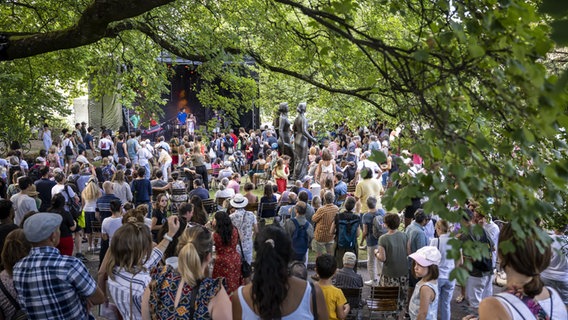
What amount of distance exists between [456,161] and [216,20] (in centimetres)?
832

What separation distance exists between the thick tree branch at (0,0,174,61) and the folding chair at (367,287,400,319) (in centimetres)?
448

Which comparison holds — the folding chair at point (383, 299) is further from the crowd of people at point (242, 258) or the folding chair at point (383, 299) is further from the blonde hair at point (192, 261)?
the blonde hair at point (192, 261)

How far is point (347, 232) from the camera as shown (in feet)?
32.7

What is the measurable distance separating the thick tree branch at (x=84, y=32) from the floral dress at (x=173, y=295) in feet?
8.19

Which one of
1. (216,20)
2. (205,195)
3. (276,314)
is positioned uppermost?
(216,20)

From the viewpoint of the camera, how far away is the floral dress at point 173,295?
4.34 metres

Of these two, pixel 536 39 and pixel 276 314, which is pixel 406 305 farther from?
pixel 536 39

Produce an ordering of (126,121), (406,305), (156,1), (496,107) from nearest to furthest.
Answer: (496,107) → (156,1) → (406,305) → (126,121)

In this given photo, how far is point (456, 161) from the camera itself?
3.36m

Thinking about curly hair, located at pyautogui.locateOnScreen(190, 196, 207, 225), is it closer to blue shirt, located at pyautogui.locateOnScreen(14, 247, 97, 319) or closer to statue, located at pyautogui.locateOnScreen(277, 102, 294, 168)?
blue shirt, located at pyautogui.locateOnScreen(14, 247, 97, 319)

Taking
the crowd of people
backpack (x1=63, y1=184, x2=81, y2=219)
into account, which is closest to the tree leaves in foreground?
the crowd of people

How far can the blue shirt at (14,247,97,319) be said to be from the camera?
4.58m

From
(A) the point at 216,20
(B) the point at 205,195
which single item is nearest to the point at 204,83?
(A) the point at 216,20

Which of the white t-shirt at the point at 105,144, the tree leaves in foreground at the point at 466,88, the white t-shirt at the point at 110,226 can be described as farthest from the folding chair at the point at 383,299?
the white t-shirt at the point at 105,144
